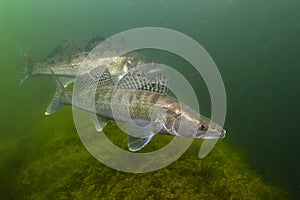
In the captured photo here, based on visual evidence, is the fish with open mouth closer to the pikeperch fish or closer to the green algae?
the green algae

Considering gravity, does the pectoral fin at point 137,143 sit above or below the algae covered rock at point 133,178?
above

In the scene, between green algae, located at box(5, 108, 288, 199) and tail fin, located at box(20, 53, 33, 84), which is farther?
tail fin, located at box(20, 53, 33, 84)

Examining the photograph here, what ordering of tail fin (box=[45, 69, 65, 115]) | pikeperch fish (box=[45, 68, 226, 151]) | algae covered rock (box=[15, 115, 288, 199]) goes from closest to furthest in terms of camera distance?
pikeperch fish (box=[45, 68, 226, 151]), algae covered rock (box=[15, 115, 288, 199]), tail fin (box=[45, 69, 65, 115])

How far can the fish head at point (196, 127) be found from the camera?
3104 millimetres

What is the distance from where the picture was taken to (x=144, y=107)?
3.56m

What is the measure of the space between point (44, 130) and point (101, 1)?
174 feet

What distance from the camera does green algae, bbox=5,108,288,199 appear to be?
3.89 metres

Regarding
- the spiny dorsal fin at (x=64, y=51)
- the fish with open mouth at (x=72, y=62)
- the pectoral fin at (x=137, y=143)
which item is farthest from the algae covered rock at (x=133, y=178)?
the spiny dorsal fin at (x=64, y=51)

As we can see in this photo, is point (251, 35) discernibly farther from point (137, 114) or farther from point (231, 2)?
point (137, 114)

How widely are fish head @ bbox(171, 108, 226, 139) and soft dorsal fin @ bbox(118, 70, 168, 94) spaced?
465 millimetres

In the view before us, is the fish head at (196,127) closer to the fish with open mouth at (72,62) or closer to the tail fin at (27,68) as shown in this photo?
the fish with open mouth at (72,62)

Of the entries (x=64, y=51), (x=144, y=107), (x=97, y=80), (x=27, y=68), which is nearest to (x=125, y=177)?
(x=144, y=107)

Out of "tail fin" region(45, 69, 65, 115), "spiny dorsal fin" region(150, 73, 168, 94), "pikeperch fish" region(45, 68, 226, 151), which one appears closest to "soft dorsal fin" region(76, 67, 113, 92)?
"pikeperch fish" region(45, 68, 226, 151)

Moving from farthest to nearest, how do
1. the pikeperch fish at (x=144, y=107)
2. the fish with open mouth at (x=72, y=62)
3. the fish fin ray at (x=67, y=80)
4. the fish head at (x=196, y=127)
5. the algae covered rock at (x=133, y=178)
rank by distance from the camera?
1. the fish with open mouth at (x=72, y=62)
2. the fish fin ray at (x=67, y=80)
3. the algae covered rock at (x=133, y=178)
4. the pikeperch fish at (x=144, y=107)
5. the fish head at (x=196, y=127)
